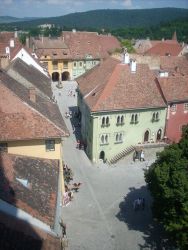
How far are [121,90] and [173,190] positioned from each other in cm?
2033

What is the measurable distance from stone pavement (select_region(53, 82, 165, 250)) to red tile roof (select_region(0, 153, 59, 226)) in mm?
6793

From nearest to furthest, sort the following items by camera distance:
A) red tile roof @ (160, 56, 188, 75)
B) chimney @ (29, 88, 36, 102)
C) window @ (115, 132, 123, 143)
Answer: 1. chimney @ (29, 88, 36, 102)
2. window @ (115, 132, 123, 143)
3. red tile roof @ (160, 56, 188, 75)

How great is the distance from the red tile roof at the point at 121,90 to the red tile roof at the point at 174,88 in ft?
3.49

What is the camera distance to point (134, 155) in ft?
146

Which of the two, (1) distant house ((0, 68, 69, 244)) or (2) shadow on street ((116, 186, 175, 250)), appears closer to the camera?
(1) distant house ((0, 68, 69, 244))

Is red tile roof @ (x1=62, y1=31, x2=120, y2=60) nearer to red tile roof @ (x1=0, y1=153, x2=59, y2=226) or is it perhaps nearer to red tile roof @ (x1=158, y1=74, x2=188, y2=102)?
red tile roof @ (x1=158, y1=74, x2=188, y2=102)

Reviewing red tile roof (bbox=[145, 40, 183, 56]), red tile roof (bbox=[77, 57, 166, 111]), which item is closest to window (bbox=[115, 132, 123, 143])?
red tile roof (bbox=[77, 57, 166, 111])

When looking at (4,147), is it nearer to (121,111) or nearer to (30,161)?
(30,161)

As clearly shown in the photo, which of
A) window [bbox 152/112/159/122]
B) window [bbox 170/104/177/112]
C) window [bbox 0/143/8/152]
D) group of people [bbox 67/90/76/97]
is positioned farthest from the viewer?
group of people [bbox 67/90/76/97]

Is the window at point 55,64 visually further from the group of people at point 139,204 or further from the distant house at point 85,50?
the group of people at point 139,204

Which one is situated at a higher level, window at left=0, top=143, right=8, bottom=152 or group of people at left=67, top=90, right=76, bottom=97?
window at left=0, top=143, right=8, bottom=152

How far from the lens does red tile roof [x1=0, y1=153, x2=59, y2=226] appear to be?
20438 millimetres

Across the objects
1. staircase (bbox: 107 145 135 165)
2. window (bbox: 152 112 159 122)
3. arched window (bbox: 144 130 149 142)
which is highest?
window (bbox: 152 112 159 122)

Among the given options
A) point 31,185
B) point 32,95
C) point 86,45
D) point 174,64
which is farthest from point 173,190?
point 86,45
